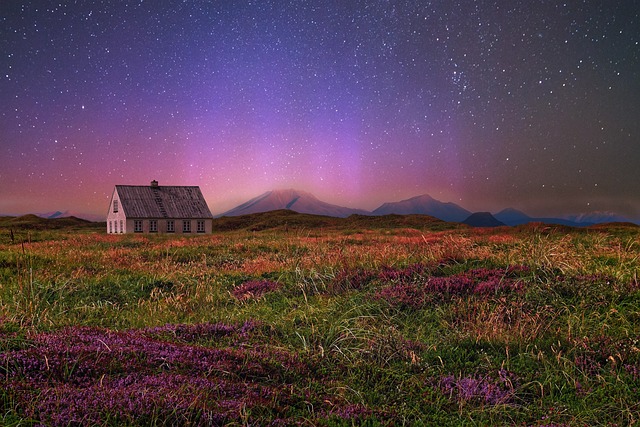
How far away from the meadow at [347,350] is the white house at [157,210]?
1812 inches

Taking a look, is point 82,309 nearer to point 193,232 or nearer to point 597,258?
point 597,258

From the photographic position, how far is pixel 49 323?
8.08 meters

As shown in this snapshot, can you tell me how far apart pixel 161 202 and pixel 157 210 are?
4.73ft

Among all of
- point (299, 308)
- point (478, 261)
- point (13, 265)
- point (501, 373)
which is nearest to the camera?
point (501, 373)

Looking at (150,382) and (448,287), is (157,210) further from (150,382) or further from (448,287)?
(150,382)

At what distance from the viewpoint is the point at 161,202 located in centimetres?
5806

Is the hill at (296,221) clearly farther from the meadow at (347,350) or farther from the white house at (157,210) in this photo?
the meadow at (347,350)

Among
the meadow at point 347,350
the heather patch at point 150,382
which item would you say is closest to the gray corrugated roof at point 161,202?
the meadow at point 347,350

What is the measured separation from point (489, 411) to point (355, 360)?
1770mm

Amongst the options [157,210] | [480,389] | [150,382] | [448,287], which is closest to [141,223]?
[157,210]

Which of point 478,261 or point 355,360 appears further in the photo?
point 478,261

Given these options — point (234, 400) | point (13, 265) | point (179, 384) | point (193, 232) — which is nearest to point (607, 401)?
point (234, 400)

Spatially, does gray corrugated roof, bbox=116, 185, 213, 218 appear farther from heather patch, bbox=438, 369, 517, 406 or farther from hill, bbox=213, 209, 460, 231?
heather patch, bbox=438, 369, 517, 406

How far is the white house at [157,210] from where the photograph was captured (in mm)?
55875
